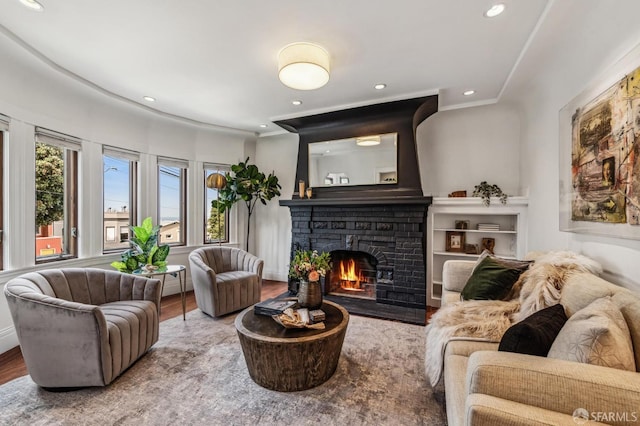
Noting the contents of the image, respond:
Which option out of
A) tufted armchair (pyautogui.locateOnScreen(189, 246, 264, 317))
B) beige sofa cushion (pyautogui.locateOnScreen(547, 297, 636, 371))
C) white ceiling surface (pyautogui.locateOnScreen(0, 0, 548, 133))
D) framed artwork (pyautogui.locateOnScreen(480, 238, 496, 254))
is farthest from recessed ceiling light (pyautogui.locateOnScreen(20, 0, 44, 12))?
framed artwork (pyautogui.locateOnScreen(480, 238, 496, 254))

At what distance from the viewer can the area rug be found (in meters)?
1.65

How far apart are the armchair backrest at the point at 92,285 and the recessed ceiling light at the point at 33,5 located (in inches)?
75.9

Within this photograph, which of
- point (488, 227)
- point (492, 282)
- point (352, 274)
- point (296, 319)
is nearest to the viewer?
point (296, 319)

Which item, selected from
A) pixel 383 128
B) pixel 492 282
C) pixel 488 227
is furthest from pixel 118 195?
pixel 488 227

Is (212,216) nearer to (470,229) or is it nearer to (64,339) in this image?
(64,339)

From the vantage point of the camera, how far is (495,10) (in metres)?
1.96

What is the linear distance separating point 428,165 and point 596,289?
9.19 feet

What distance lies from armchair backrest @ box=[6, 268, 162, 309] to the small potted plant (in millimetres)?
3711

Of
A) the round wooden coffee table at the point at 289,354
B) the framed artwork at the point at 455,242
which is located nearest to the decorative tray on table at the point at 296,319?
the round wooden coffee table at the point at 289,354

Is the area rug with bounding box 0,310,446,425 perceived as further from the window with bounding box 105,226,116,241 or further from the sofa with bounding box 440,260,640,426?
the window with bounding box 105,226,116,241

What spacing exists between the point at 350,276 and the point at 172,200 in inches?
125

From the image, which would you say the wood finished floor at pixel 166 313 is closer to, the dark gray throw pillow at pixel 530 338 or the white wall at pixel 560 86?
the white wall at pixel 560 86

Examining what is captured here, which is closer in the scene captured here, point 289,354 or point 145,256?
point 289,354

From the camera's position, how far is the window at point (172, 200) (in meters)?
4.40
